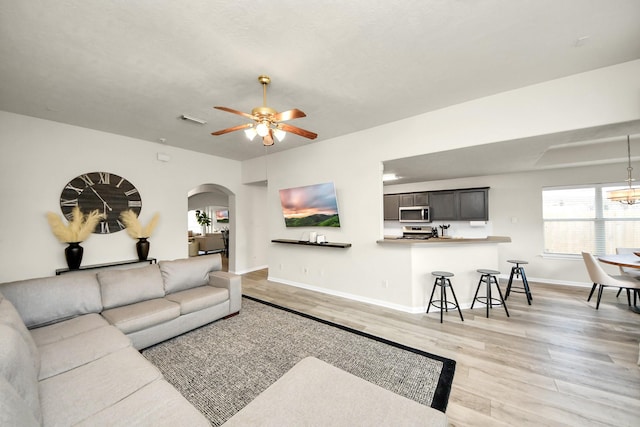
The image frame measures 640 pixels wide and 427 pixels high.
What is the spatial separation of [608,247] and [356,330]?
5.71 m

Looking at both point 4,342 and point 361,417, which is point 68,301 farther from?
point 361,417

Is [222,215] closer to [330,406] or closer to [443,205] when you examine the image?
[443,205]

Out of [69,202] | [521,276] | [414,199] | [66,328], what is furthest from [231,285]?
[414,199]

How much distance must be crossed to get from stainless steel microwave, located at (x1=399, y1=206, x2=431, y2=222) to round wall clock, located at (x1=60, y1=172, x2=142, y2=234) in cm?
609

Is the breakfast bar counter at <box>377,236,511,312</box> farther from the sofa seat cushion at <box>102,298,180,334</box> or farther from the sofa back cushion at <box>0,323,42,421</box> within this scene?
the sofa back cushion at <box>0,323,42,421</box>

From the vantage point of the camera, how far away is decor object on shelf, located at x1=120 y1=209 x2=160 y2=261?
418cm

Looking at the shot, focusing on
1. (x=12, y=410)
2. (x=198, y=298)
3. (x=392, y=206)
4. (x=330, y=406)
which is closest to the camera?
(x=12, y=410)

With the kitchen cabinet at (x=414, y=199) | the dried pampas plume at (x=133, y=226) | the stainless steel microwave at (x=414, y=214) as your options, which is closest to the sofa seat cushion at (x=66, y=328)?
the dried pampas plume at (x=133, y=226)

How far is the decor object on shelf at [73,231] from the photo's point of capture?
11.4 ft

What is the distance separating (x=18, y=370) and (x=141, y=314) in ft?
4.55

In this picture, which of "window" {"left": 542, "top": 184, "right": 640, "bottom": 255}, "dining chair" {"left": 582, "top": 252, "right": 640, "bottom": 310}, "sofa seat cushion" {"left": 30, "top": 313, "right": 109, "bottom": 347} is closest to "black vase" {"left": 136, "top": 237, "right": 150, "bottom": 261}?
"sofa seat cushion" {"left": 30, "top": 313, "right": 109, "bottom": 347}

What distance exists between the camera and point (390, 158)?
3746 millimetres

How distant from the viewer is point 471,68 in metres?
2.40

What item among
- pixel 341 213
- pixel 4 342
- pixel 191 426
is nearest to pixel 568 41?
pixel 341 213
